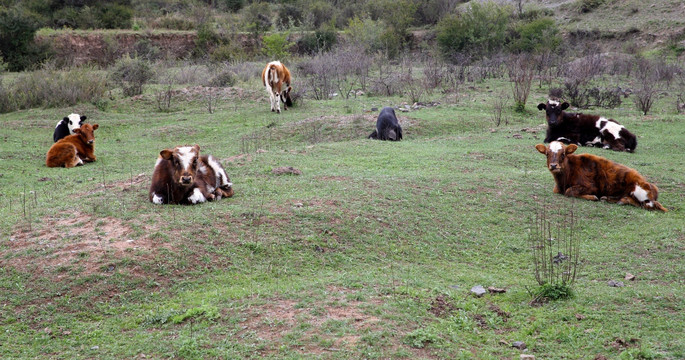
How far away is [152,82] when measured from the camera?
27844 millimetres

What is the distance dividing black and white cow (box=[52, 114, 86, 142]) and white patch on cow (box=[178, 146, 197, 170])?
812 centimetres

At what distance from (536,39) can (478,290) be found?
32.9 meters

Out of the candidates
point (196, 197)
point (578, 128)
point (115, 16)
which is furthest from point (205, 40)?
point (196, 197)

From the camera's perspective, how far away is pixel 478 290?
6.45 meters

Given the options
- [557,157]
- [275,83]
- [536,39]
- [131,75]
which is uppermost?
[536,39]

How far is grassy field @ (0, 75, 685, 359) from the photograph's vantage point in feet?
17.1

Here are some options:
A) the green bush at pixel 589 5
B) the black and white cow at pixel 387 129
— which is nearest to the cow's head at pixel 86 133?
the black and white cow at pixel 387 129

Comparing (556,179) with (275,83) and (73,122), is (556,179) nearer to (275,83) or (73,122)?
(73,122)

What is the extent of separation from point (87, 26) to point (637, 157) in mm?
41330

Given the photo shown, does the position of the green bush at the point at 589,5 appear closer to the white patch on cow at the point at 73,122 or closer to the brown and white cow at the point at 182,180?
the white patch on cow at the point at 73,122

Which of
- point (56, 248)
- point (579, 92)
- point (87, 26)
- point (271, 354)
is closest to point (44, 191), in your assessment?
point (56, 248)

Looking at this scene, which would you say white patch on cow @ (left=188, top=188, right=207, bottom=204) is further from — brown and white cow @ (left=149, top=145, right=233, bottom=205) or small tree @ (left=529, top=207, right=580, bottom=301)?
small tree @ (left=529, top=207, right=580, bottom=301)

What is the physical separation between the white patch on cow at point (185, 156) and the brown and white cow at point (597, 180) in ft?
20.0

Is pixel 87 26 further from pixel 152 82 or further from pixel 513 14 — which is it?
pixel 513 14
